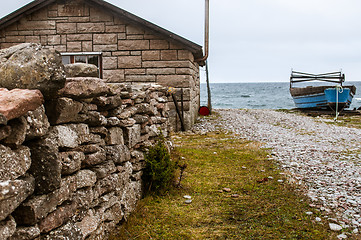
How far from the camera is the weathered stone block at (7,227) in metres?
2.07

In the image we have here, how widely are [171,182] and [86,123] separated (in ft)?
7.87

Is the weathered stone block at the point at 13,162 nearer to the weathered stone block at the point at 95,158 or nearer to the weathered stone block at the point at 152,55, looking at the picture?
the weathered stone block at the point at 95,158

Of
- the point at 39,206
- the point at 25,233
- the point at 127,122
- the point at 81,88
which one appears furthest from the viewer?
the point at 127,122

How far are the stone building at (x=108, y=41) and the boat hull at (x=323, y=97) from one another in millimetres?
11383

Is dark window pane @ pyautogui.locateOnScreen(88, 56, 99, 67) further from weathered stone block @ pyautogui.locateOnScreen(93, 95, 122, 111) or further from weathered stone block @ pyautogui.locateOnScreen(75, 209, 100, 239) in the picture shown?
weathered stone block @ pyautogui.locateOnScreen(75, 209, 100, 239)

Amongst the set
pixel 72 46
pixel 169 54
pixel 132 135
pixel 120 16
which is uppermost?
pixel 120 16

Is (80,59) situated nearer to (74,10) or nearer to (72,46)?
(72,46)

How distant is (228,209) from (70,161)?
8.23ft

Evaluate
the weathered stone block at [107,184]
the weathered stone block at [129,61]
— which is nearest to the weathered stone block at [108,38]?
the weathered stone block at [129,61]

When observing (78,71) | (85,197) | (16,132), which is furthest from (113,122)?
(16,132)

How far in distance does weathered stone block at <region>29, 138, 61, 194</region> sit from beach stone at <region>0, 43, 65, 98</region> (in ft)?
1.34

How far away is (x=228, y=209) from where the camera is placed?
4680 mm

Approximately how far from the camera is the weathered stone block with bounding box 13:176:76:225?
235 centimetres

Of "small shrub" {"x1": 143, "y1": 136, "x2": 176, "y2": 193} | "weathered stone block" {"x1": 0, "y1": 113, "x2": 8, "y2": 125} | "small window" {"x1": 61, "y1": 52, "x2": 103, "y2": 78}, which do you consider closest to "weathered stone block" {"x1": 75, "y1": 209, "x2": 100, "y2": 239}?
"weathered stone block" {"x1": 0, "y1": 113, "x2": 8, "y2": 125}
